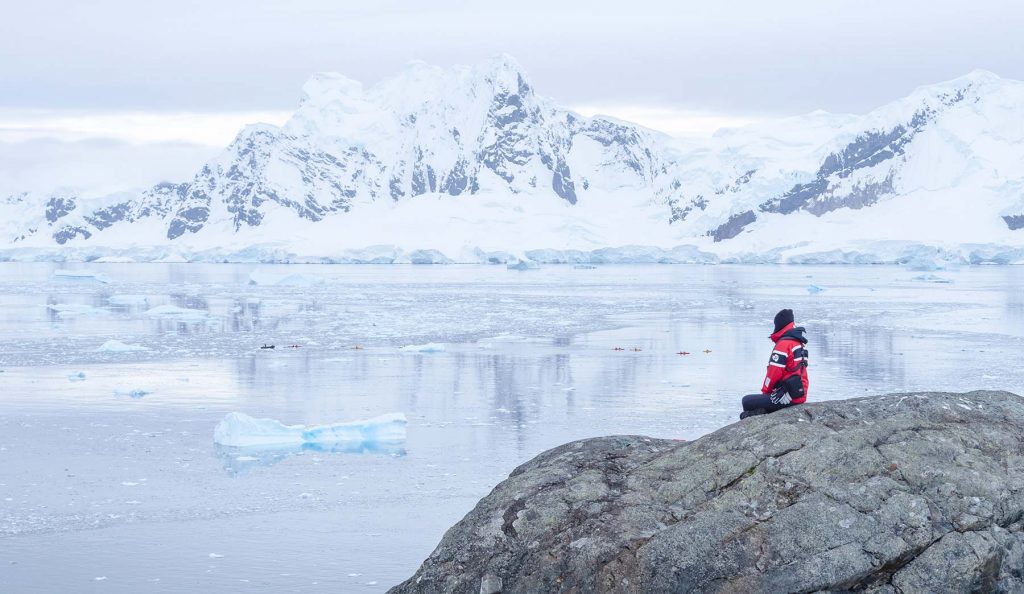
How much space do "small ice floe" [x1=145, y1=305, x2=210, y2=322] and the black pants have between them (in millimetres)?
27287

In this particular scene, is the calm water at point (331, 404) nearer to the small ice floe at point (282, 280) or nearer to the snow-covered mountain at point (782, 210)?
the small ice floe at point (282, 280)

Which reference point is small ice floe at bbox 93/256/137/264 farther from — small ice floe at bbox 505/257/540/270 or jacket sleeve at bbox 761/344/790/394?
jacket sleeve at bbox 761/344/790/394

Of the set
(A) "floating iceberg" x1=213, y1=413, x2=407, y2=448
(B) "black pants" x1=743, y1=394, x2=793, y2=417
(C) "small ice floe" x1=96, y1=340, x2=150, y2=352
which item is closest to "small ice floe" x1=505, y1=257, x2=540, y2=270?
(C) "small ice floe" x1=96, y1=340, x2=150, y2=352

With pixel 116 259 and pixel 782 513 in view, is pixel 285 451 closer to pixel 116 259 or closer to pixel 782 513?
pixel 782 513

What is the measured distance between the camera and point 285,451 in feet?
41.7

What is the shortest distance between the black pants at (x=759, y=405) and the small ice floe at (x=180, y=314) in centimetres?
2729

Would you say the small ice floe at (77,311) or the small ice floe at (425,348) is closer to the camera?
the small ice floe at (425,348)

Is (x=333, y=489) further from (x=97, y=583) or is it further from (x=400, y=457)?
(x=97, y=583)

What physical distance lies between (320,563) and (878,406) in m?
4.19

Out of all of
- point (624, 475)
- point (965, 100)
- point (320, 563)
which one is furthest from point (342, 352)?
point (965, 100)

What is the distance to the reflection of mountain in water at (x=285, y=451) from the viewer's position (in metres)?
12.1

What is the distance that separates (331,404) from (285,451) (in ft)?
11.3

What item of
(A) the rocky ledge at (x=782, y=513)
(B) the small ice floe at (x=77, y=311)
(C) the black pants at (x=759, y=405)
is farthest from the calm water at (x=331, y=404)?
(C) the black pants at (x=759, y=405)

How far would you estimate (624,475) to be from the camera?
687 centimetres
